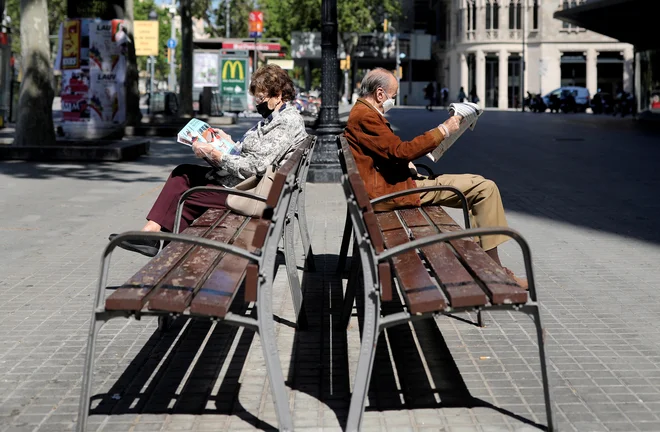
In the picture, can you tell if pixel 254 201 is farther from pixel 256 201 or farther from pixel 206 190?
pixel 206 190

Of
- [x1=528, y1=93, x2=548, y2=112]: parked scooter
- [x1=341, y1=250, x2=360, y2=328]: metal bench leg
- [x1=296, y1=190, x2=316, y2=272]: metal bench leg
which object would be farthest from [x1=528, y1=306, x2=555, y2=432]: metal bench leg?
[x1=528, y1=93, x2=548, y2=112]: parked scooter

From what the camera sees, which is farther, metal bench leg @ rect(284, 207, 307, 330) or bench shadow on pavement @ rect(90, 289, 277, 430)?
metal bench leg @ rect(284, 207, 307, 330)

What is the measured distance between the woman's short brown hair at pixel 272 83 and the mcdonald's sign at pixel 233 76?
1592 inches

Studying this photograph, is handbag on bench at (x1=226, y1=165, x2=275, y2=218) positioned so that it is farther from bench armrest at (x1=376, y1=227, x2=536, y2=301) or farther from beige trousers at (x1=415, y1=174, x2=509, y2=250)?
bench armrest at (x1=376, y1=227, x2=536, y2=301)

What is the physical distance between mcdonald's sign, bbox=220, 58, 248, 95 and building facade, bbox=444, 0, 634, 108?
3688 centimetres

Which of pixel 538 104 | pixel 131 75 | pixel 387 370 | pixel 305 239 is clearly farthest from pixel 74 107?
pixel 538 104

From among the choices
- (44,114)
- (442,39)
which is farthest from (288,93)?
(442,39)

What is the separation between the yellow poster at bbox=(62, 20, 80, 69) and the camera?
76.2 feet

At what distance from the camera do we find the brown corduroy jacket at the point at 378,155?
6.02m

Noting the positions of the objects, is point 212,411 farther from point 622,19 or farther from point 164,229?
point 622,19

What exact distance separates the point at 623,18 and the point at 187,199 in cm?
3062

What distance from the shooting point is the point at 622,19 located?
34.8 metres

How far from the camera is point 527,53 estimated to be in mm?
82312

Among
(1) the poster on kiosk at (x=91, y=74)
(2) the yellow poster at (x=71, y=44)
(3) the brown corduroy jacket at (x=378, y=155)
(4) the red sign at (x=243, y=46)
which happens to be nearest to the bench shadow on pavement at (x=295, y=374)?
(3) the brown corduroy jacket at (x=378, y=155)
